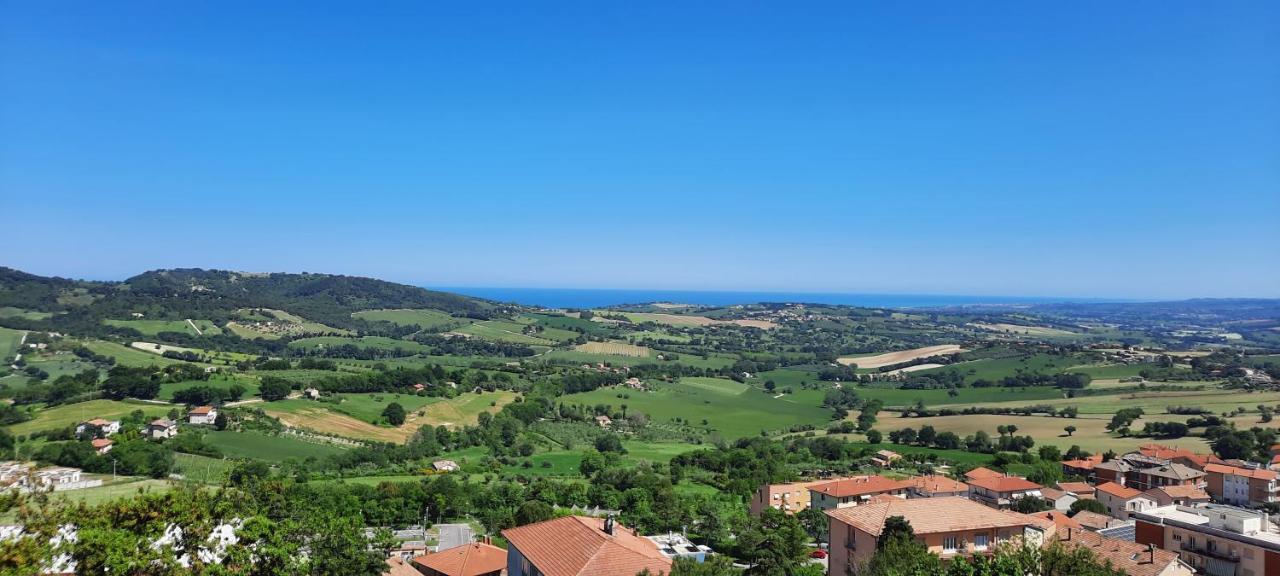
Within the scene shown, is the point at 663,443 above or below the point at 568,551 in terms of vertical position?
below

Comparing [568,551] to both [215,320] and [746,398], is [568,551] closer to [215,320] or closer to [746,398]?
[746,398]

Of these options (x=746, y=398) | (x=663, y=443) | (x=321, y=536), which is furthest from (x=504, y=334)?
(x=321, y=536)

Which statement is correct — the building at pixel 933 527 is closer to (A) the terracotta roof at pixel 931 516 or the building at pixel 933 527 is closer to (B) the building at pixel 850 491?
(A) the terracotta roof at pixel 931 516

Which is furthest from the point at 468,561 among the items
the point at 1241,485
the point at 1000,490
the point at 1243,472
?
the point at 1243,472

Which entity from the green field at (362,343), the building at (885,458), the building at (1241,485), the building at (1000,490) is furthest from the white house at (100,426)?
the building at (1241,485)

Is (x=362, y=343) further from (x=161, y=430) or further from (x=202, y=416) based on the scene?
(x=161, y=430)
